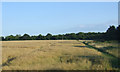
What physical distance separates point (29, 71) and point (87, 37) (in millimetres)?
113691

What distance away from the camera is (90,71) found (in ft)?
29.8

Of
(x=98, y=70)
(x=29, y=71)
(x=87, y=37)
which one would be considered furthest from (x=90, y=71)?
(x=87, y=37)

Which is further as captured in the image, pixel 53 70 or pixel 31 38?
pixel 31 38

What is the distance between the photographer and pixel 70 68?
9.50 metres

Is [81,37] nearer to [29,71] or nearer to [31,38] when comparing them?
[31,38]

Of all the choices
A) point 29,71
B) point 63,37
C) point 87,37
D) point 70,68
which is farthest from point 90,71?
point 63,37

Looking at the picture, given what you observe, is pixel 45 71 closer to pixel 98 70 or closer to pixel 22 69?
pixel 22 69

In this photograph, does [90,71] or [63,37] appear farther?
[63,37]

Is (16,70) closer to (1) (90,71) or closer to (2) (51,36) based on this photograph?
(1) (90,71)

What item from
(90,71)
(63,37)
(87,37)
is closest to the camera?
(90,71)

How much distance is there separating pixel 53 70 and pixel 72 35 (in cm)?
12443

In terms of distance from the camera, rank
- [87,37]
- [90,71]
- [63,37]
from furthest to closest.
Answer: [63,37] → [87,37] → [90,71]

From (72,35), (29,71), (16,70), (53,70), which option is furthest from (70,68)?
(72,35)

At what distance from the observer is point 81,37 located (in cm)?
12662
